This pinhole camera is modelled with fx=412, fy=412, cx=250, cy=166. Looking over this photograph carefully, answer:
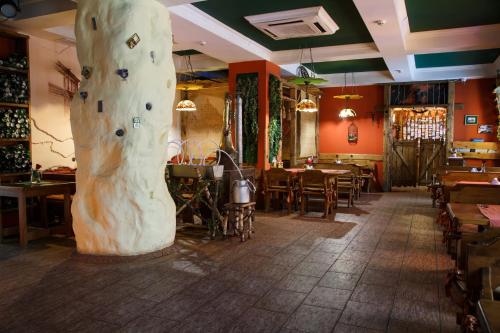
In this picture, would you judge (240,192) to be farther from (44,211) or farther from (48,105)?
(48,105)

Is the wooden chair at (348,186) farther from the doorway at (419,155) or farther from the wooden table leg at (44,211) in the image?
the wooden table leg at (44,211)

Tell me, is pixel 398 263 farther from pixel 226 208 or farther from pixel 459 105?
pixel 459 105

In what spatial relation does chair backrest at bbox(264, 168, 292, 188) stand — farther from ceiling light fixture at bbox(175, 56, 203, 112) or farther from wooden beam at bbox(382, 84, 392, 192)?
wooden beam at bbox(382, 84, 392, 192)

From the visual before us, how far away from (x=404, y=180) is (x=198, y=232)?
773 cm

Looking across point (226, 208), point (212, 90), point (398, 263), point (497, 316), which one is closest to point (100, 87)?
point (226, 208)

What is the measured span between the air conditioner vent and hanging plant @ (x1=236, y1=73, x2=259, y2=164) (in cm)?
147

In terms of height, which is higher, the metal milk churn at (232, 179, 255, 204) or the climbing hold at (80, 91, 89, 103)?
the climbing hold at (80, 91, 89, 103)

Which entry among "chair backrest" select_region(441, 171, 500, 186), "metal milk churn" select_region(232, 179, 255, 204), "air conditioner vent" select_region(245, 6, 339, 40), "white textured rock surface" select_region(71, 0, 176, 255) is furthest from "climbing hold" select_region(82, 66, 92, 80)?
"chair backrest" select_region(441, 171, 500, 186)

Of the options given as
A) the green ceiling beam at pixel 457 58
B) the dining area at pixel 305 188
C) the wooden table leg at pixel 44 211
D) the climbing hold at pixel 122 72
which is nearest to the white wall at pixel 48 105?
the wooden table leg at pixel 44 211

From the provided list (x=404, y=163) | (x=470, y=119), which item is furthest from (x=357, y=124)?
(x=470, y=119)

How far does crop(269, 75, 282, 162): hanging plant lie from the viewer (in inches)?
320

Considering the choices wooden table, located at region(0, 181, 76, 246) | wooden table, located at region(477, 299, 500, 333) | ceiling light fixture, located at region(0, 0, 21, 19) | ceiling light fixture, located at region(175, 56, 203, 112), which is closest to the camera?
wooden table, located at region(477, 299, 500, 333)

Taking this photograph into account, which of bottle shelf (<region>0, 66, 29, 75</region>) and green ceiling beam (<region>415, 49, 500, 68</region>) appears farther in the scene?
green ceiling beam (<region>415, 49, 500, 68</region>)

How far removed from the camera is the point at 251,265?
4.36m
